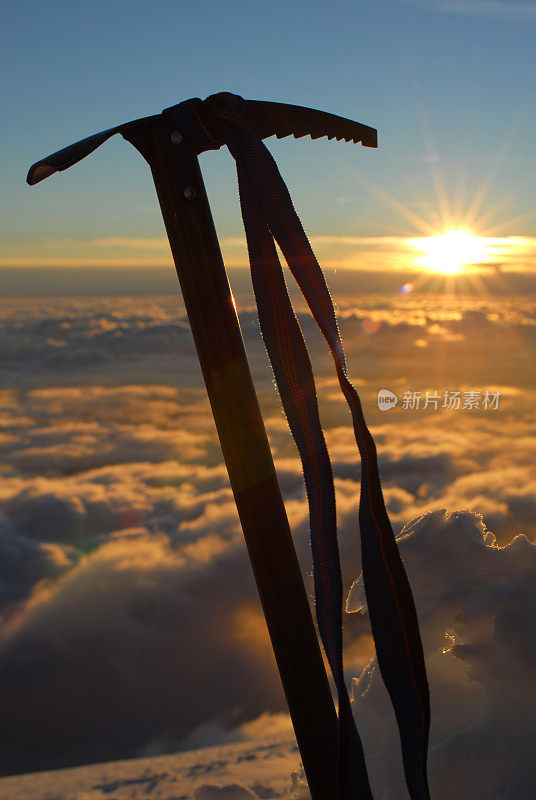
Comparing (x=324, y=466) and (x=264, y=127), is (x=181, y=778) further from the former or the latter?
(x=264, y=127)

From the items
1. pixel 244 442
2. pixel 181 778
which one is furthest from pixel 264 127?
pixel 181 778

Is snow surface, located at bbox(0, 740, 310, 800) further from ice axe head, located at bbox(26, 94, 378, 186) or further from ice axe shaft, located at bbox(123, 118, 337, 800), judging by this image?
ice axe head, located at bbox(26, 94, 378, 186)

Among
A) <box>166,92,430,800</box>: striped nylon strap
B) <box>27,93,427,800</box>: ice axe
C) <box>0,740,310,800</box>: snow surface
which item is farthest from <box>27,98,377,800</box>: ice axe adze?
<box>0,740,310,800</box>: snow surface

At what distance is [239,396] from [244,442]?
0.15m

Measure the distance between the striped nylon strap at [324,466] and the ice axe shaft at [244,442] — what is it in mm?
142

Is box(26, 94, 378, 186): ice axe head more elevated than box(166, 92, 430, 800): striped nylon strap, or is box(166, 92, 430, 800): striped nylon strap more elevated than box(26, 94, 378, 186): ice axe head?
box(26, 94, 378, 186): ice axe head

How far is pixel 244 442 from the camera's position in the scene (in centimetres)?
209

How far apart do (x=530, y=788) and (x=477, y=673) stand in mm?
644

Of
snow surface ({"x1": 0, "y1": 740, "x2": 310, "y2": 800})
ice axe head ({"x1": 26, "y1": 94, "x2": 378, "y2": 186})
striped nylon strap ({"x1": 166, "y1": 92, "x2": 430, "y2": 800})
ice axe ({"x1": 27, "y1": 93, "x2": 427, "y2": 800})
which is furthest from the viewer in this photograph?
snow surface ({"x1": 0, "y1": 740, "x2": 310, "y2": 800})

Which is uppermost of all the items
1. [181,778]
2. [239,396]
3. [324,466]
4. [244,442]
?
[239,396]

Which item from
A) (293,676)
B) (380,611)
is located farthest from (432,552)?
(380,611)

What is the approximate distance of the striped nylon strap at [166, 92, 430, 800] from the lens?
173 centimetres

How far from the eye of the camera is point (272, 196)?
1.95 m

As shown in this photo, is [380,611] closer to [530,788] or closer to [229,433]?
[229,433]
